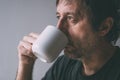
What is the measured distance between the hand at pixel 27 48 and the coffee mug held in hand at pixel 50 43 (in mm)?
83

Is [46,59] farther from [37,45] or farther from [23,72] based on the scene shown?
[23,72]

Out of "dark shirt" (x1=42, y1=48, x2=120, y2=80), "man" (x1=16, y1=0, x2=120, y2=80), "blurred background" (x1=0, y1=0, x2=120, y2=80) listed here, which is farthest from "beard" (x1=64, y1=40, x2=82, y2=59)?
"blurred background" (x1=0, y1=0, x2=120, y2=80)

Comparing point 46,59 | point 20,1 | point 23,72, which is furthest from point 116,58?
point 20,1

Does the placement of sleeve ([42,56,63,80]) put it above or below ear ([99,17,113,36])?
below

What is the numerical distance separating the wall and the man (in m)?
0.47

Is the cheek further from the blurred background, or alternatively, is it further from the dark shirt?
the blurred background

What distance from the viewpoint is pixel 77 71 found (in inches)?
46.7

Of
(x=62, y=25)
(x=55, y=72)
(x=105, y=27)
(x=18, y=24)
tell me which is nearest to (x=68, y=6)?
(x=62, y=25)

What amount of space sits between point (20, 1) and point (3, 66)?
0.41 metres

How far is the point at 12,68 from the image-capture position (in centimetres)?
171

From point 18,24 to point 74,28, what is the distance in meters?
0.66

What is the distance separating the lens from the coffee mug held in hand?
3.16ft

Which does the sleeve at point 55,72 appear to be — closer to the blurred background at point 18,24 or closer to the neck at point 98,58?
the neck at point 98,58

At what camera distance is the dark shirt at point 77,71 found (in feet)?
3.53
